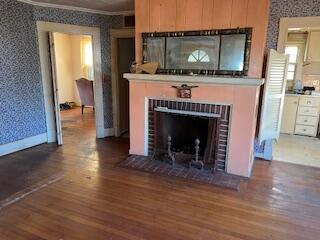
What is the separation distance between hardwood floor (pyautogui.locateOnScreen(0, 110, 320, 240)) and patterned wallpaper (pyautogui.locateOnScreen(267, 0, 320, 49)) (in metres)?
1.88

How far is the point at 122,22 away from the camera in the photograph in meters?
4.41

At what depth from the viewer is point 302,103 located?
4957 mm

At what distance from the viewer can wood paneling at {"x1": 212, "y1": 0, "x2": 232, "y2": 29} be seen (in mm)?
2963

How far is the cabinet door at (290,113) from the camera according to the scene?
16.5ft

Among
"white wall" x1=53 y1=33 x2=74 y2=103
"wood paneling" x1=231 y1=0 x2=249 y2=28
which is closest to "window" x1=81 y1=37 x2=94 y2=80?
"white wall" x1=53 y1=33 x2=74 y2=103

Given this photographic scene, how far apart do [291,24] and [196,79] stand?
5.06ft

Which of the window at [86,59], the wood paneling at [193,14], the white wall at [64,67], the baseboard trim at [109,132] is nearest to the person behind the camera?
the wood paneling at [193,14]

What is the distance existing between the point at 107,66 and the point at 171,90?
176cm

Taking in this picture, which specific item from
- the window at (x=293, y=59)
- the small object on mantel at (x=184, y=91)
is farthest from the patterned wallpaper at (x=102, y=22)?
the window at (x=293, y=59)

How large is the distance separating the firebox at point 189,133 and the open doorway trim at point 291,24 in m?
1.29

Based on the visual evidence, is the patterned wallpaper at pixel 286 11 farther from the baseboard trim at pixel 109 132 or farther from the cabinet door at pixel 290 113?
the baseboard trim at pixel 109 132

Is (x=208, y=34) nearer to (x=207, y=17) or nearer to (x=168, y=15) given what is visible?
(x=207, y=17)

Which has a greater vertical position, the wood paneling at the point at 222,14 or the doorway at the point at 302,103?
the wood paneling at the point at 222,14

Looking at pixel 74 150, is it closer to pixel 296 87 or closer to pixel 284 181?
pixel 284 181
